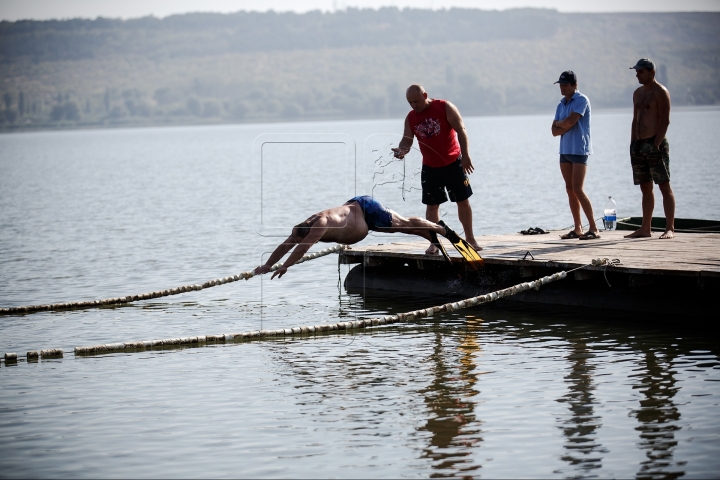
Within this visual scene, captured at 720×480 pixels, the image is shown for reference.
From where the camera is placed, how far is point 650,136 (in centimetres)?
1431

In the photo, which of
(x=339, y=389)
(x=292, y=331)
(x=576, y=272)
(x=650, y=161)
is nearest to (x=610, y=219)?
(x=650, y=161)

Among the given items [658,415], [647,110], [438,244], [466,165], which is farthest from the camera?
[647,110]

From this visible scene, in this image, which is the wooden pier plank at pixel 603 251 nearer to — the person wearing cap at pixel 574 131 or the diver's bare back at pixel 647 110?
the person wearing cap at pixel 574 131

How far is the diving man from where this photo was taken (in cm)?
1177

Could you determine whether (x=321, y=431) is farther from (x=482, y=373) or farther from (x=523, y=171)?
(x=523, y=171)

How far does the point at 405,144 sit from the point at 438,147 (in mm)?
453

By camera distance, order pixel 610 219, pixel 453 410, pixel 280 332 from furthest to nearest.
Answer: pixel 610 219 → pixel 280 332 → pixel 453 410

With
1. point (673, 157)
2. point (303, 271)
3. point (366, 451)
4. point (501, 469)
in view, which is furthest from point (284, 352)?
point (673, 157)

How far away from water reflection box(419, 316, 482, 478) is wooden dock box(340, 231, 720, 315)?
1.70 meters

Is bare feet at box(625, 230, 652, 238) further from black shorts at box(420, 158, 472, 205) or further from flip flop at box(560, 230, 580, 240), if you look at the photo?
black shorts at box(420, 158, 472, 205)

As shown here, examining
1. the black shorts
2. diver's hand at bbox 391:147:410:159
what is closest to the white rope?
the black shorts

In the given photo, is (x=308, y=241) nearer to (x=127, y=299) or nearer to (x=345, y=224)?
(x=345, y=224)

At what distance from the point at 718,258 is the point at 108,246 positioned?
16840 millimetres

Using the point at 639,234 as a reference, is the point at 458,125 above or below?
above
